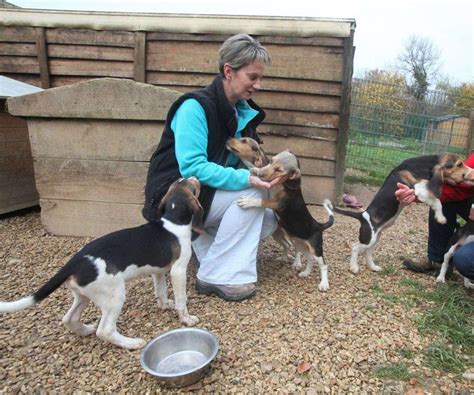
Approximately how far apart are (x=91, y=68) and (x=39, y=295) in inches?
198

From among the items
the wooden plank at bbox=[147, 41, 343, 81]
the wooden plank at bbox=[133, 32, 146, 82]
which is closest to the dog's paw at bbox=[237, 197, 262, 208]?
the wooden plank at bbox=[147, 41, 343, 81]

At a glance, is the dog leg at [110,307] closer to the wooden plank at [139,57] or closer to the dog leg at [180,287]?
the dog leg at [180,287]

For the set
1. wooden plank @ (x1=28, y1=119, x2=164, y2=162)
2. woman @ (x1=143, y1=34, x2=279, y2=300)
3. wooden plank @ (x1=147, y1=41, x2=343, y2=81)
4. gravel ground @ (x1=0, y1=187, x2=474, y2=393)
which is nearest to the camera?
gravel ground @ (x1=0, y1=187, x2=474, y2=393)

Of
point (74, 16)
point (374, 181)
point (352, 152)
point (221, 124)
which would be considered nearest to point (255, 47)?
point (221, 124)

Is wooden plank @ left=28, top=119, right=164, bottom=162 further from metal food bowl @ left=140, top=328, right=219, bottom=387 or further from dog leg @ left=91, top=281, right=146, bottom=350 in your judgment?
metal food bowl @ left=140, top=328, right=219, bottom=387

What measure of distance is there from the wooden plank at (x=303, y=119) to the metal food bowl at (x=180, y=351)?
4270 mm

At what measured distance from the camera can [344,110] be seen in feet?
20.5

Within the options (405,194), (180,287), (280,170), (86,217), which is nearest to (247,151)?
(280,170)

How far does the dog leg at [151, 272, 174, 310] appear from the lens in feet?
11.2

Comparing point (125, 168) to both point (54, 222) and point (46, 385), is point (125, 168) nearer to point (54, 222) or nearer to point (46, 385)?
point (54, 222)

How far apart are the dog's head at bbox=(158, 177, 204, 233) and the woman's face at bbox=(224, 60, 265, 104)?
94 centimetres

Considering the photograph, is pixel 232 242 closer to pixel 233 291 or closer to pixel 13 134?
pixel 233 291

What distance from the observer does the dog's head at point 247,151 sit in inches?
152

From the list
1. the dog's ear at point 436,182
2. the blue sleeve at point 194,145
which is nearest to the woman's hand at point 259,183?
the blue sleeve at point 194,145
